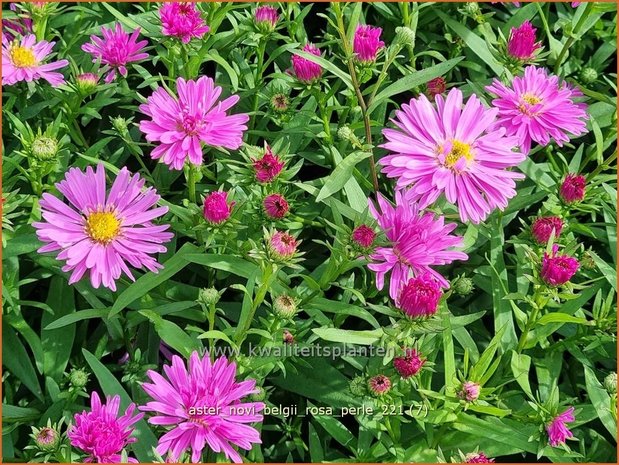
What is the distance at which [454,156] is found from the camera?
1188 millimetres

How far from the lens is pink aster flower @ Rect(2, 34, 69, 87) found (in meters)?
1.47

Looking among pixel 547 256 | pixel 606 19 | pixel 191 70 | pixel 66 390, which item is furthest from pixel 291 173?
pixel 606 19

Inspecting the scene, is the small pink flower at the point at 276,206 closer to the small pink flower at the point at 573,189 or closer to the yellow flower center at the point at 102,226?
the yellow flower center at the point at 102,226

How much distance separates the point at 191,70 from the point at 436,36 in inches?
24.5

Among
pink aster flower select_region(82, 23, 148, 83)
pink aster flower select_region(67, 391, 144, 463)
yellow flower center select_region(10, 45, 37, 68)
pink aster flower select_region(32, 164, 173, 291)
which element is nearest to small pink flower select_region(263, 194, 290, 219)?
pink aster flower select_region(32, 164, 173, 291)

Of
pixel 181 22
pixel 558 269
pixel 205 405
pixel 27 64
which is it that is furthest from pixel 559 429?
pixel 27 64

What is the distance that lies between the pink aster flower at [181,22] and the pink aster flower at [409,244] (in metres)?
0.50

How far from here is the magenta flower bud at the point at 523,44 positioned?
138 centimetres

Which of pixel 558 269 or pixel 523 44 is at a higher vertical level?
A: pixel 523 44

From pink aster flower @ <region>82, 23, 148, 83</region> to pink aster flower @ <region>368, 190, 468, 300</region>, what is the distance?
26.6 inches

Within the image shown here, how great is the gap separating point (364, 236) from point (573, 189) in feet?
1.63

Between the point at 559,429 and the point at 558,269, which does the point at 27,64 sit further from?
the point at 559,429

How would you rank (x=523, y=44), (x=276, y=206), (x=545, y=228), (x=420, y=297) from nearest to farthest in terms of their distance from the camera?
(x=420, y=297) < (x=276, y=206) < (x=545, y=228) < (x=523, y=44)

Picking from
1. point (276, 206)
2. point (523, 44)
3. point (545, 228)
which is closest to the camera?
point (276, 206)
